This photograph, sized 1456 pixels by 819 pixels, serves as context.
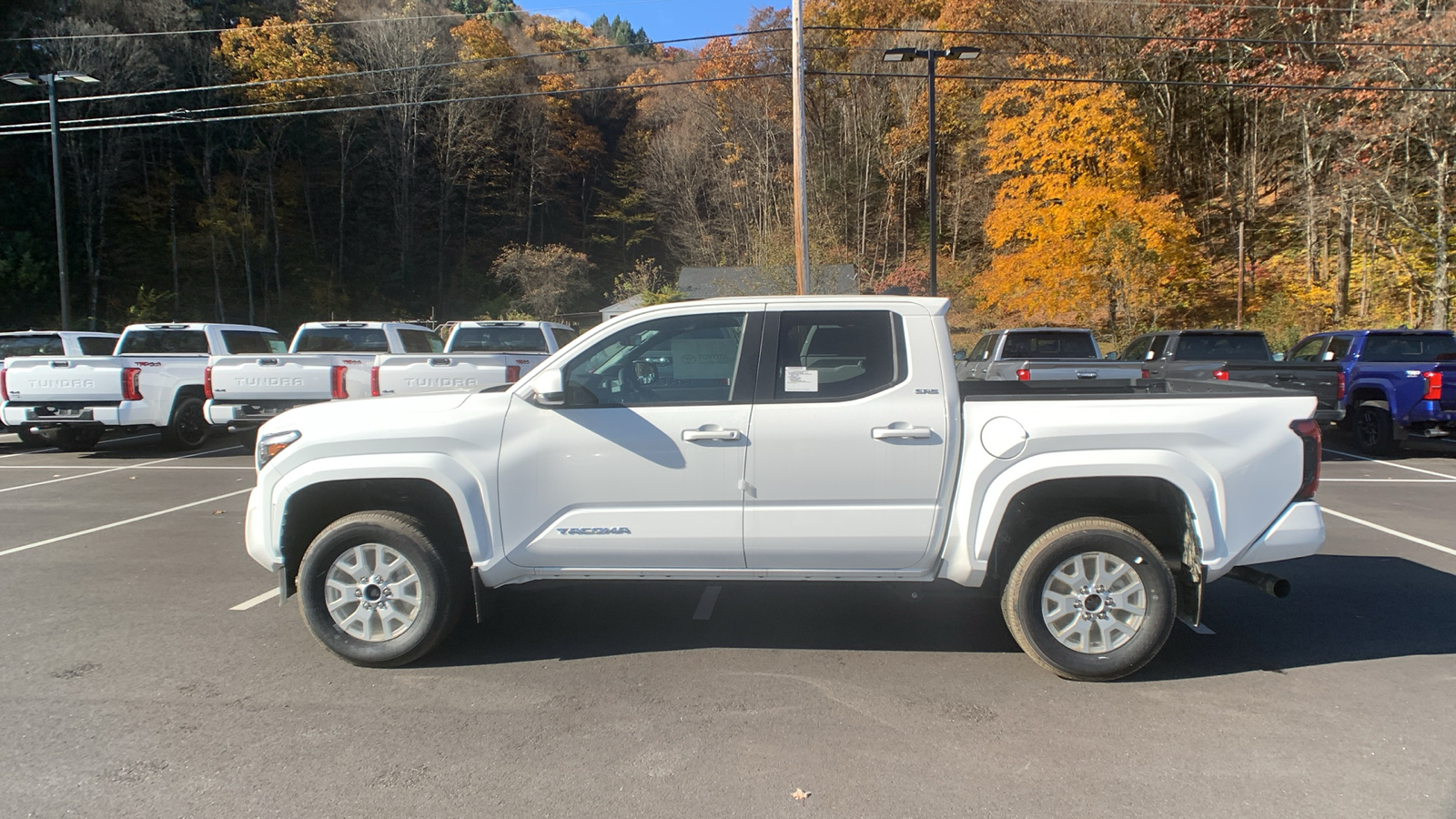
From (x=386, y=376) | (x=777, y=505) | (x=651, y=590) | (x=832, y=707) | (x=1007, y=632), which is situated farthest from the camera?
(x=386, y=376)

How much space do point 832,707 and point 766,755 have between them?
575mm

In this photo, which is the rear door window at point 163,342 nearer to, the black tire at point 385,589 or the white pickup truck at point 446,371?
the white pickup truck at point 446,371

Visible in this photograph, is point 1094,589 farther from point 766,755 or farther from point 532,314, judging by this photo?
point 532,314

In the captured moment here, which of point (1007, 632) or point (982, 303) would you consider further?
point (982, 303)

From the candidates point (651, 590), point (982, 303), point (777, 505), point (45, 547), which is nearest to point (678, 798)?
point (777, 505)

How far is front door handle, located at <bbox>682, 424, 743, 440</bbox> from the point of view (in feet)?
14.6

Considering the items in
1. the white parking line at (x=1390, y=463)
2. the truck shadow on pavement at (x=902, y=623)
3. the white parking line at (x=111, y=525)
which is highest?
the white parking line at (x=111, y=525)

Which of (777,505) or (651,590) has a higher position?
(777,505)

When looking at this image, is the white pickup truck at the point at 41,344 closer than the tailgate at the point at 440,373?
No

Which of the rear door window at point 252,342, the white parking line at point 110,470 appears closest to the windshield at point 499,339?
the rear door window at point 252,342

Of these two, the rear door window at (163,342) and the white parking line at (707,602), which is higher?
the rear door window at (163,342)

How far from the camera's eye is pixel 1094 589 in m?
4.45

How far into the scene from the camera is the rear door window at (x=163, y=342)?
14.0m

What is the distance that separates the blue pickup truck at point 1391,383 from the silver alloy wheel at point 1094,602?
33.4 feet
